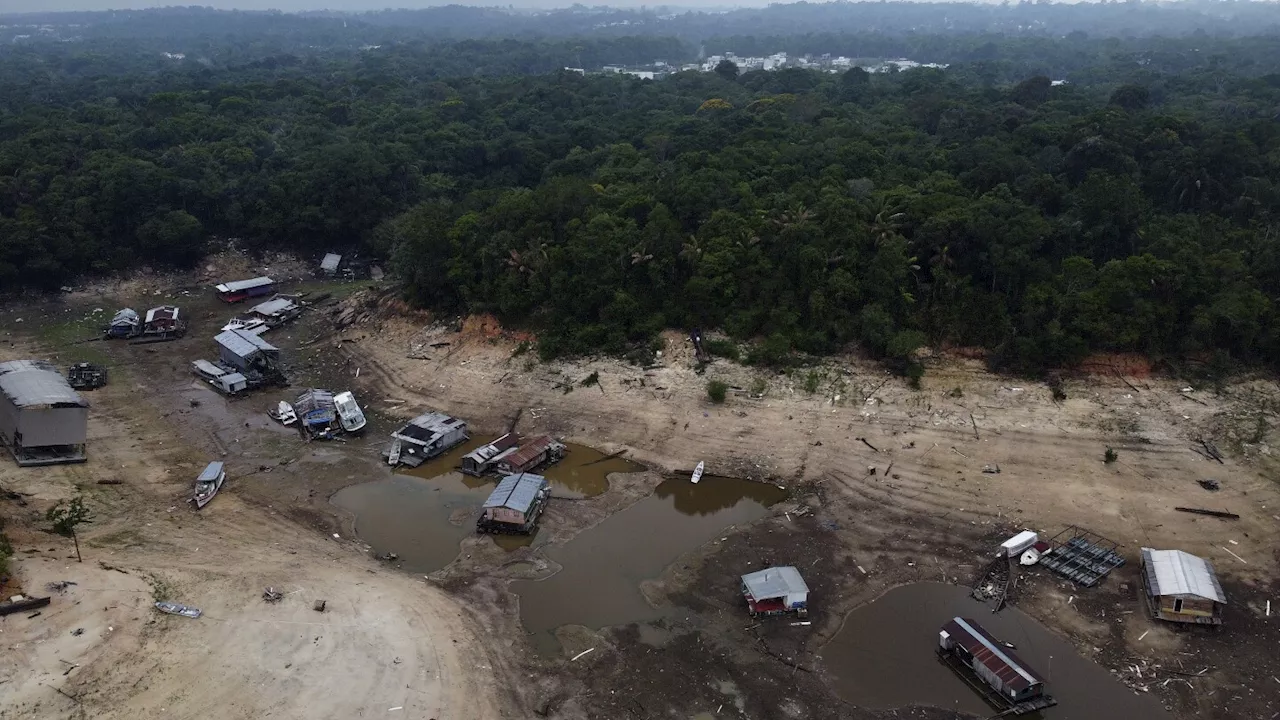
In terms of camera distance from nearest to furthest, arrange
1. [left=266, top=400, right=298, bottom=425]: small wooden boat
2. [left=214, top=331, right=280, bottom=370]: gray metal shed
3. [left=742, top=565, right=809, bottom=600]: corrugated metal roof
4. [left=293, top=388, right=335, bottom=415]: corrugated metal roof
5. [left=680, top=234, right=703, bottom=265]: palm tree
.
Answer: [left=742, top=565, right=809, bottom=600]: corrugated metal roof < [left=293, top=388, right=335, bottom=415]: corrugated metal roof < [left=266, top=400, right=298, bottom=425]: small wooden boat < [left=214, top=331, right=280, bottom=370]: gray metal shed < [left=680, top=234, right=703, bottom=265]: palm tree

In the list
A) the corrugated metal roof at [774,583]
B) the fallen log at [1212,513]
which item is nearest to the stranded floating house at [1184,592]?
the fallen log at [1212,513]

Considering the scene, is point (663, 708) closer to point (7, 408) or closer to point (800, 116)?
point (7, 408)

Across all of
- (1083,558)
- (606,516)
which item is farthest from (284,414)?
(1083,558)

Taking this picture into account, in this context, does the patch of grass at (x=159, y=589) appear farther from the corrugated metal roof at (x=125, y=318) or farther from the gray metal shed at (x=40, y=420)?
the corrugated metal roof at (x=125, y=318)

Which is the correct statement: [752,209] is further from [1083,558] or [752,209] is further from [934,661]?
[934,661]

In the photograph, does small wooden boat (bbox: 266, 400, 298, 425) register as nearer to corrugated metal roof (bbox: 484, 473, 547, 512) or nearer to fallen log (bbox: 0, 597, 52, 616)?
corrugated metal roof (bbox: 484, 473, 547, 512)

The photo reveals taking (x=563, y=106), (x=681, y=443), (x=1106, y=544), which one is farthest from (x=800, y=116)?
(x=1106, y=544)

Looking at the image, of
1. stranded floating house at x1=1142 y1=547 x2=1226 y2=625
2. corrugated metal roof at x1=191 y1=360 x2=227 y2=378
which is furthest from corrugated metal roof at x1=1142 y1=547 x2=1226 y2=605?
corrugated metal roof at x1=191 y1=360 x2=227 y2=378
